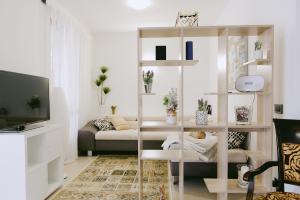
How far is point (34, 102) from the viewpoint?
2.77m

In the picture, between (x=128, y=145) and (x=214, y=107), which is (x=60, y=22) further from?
(x=214, y=107)

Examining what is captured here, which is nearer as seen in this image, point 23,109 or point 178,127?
point 178,127

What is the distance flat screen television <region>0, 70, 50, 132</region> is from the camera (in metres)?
2.30

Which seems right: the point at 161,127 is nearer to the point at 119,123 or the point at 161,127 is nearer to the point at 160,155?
the point at 160,155

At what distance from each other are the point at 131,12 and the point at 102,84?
6.51ft

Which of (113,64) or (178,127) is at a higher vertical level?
(113,64)

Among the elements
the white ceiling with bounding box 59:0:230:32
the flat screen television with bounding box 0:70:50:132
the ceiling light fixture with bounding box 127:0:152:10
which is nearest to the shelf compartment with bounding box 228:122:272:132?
the flat screen television with bounding box 0:70:50:132

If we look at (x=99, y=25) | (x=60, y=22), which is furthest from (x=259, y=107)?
(x=99, y=25)

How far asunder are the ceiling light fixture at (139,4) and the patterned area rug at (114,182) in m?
2.57

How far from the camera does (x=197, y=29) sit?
2.35m

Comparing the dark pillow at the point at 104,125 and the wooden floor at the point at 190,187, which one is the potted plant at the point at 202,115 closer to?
the wooden floor at the point at 190,187

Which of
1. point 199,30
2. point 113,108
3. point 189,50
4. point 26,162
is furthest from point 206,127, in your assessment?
point 113,108

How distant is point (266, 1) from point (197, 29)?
0.86 metres

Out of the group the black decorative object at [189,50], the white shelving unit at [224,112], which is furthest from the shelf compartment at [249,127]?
the black decorative object at [189,50]
